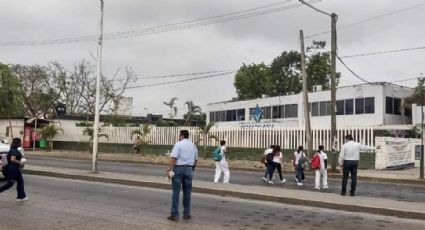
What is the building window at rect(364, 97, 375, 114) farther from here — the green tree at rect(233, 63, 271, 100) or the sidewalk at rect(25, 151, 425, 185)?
the green tree at rect(233, 63, 271, 100)

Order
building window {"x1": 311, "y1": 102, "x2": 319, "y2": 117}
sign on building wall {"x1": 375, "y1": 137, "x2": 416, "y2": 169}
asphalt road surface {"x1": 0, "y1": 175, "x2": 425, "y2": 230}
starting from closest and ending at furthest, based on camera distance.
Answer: asphalt road surface {"x1": 0, "y1": 175, "x2": 425, "y2": 230}, sign on building wall {"x1": 375, "y1": 137, "x2": 416, "y2": 169}, building window {"x1": 311, "y1": 102, "x2": 319, "y2": 117}

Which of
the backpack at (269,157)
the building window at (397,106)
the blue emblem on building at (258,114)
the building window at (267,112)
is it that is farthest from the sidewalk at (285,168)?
the blue emblem on building at (258,114)

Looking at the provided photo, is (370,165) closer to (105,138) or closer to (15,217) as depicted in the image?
(15,217)

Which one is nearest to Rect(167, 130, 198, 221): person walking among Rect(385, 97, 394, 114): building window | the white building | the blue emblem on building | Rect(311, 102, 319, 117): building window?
the white building

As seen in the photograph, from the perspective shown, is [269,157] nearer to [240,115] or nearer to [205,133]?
[205,133]

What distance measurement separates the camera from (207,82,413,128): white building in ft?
129

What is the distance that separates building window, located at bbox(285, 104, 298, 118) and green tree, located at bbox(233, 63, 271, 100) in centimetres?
1433

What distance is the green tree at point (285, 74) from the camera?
2480 inches

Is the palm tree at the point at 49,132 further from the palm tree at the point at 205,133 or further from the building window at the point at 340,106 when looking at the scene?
the building window at the point at 340,106

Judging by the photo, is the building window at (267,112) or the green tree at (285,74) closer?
the building window at (267,112)

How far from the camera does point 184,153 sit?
384 inches

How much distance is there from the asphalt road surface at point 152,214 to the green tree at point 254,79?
161 feet

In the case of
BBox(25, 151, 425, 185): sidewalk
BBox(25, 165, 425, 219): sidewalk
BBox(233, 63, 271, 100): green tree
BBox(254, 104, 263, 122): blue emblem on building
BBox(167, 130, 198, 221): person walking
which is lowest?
BBox(25, 165, 425, 219): sidewalk

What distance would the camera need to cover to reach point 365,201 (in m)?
12.9
